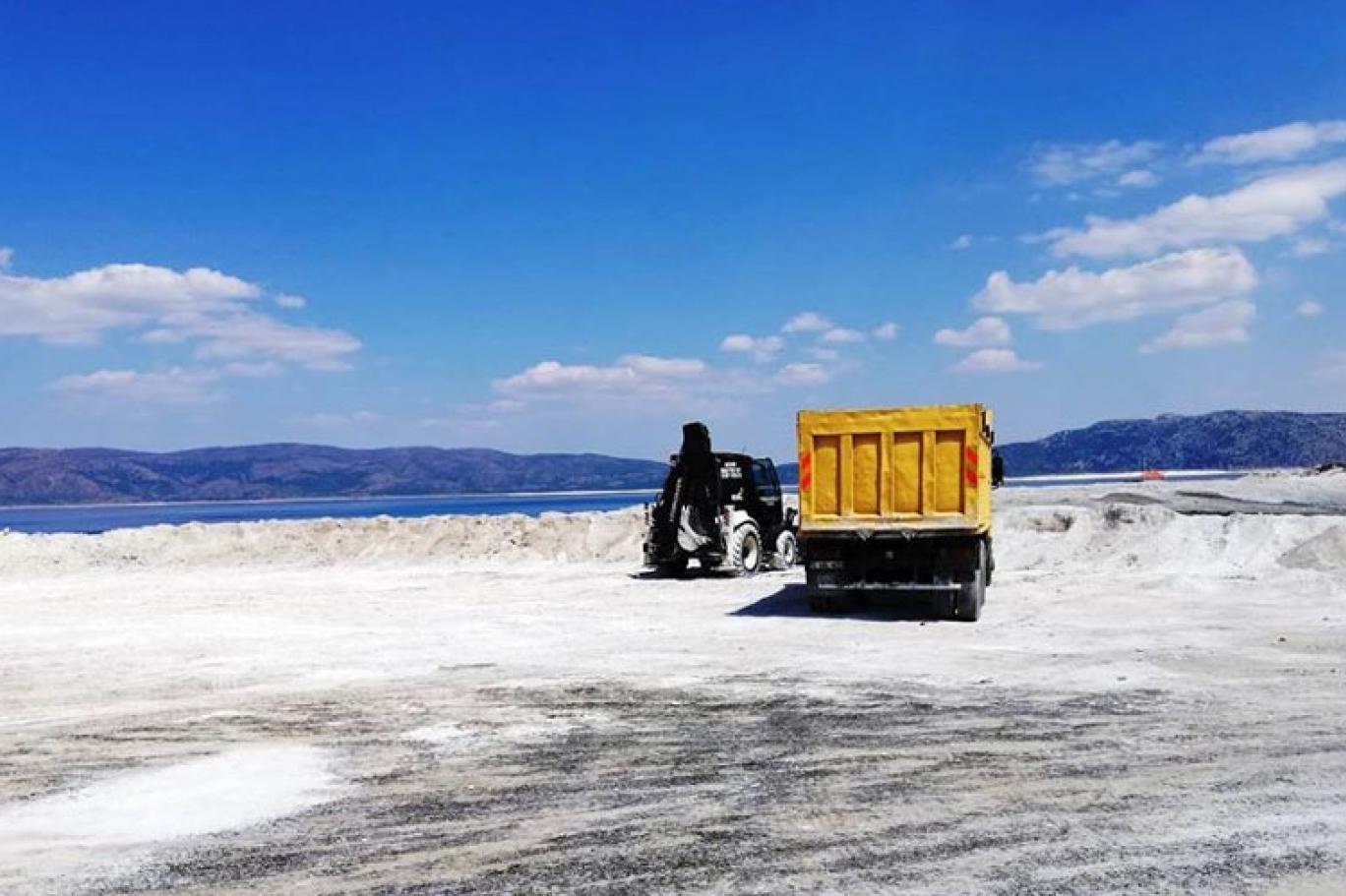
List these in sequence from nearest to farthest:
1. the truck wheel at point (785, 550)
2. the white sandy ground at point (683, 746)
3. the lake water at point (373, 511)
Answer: the white sandy ground at point (683, 746) → the truck wheel at point (785, 550) → the lake water at point (373, 511)

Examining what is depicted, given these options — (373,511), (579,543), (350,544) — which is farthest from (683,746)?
(373,511)

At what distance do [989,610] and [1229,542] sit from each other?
941 cm

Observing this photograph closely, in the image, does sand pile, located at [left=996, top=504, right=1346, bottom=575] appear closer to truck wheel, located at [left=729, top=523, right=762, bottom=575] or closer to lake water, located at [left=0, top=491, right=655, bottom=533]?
truck wheel, located at [left=729, top=523, right=762, bottom=575]

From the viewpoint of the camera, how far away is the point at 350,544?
34.6m

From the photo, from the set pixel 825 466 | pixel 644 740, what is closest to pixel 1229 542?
pixel 825 466

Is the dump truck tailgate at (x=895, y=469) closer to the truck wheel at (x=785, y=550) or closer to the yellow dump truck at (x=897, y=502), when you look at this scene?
the yellow dump truck at (x=897, y=502)

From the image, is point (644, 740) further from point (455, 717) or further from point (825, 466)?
point (825, 466)

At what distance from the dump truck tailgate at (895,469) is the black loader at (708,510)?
262 inches

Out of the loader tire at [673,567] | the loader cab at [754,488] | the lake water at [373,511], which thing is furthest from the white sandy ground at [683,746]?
the lake water at [373,511]

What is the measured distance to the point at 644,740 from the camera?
8.95 m

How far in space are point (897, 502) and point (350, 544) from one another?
871 inches

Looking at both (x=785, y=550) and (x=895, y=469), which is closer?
(x=895, y=469)

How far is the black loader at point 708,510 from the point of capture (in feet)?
77.6

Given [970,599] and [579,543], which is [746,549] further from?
[579,543]
